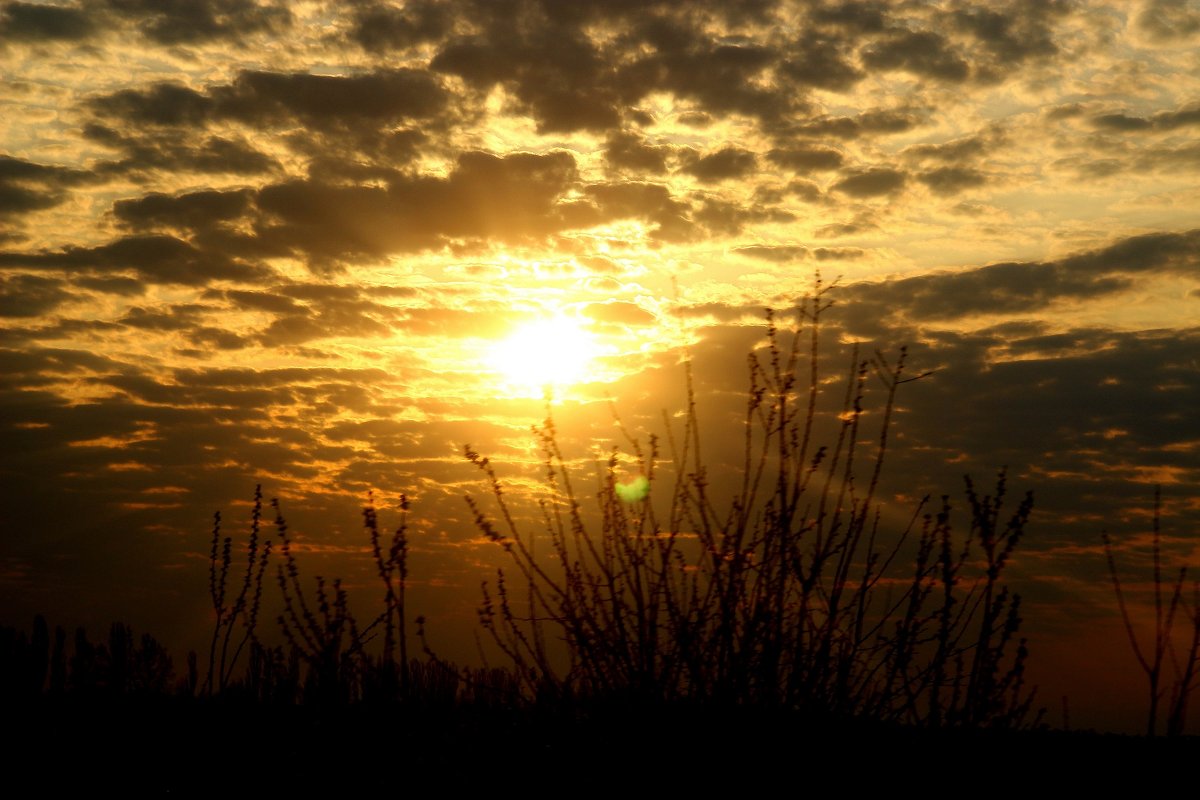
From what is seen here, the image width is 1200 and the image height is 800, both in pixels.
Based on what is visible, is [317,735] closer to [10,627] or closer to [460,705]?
[460,705]

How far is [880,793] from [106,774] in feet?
12.5

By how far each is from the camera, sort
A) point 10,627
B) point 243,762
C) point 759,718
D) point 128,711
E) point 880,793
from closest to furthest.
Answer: point 880,793 → point 759,718 → point 243,762 → point 128,711 → point 10,627

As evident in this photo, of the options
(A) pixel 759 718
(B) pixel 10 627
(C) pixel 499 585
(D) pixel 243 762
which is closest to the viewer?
(A) pixel 759 718

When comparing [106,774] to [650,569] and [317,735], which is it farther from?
[650,569]

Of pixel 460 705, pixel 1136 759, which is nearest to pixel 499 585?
pixel 460 705

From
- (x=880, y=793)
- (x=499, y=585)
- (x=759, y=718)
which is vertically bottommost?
(x=880, y=793)

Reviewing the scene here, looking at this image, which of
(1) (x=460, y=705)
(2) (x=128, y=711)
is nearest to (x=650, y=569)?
(1) (x=460, y=705)

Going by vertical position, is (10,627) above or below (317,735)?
above

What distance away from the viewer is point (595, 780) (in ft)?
A: 14.8

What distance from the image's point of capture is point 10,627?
8.34 meters

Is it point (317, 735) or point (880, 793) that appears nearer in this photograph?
point (880, 793)

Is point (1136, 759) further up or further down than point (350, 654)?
further down

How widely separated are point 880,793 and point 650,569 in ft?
4.85

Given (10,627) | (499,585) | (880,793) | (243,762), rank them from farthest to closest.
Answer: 1. (10,627)
2. (499,585)
3. (243,762)
4. (880,793)
